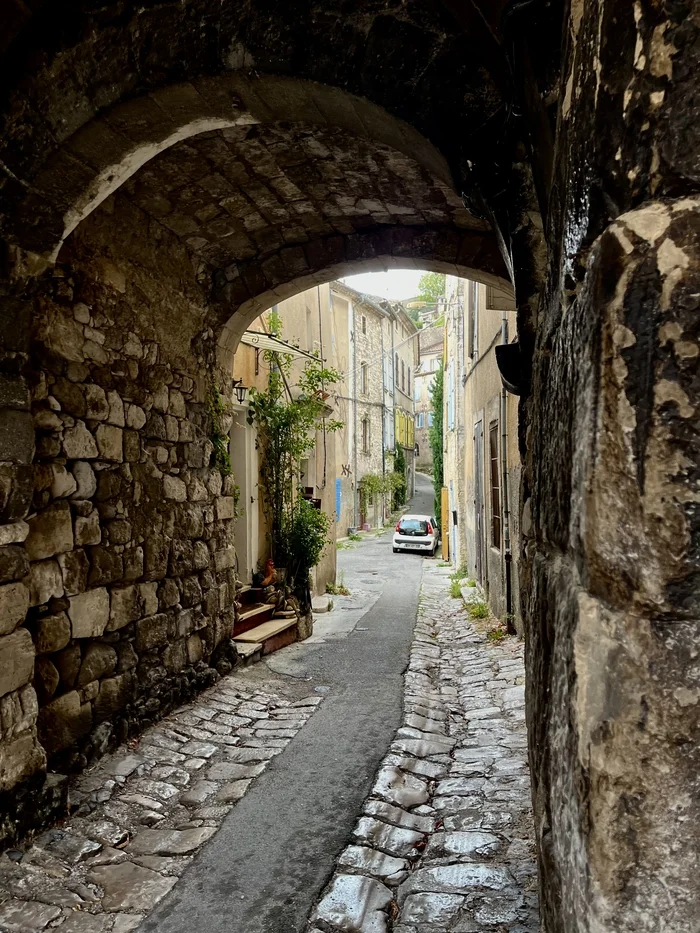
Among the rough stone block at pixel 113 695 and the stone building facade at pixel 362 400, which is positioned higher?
the stone building facade at pixel 362 400

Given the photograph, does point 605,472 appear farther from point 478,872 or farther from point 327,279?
point 327,279

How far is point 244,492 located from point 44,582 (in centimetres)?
402

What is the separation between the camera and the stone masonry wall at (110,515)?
3.28 meters

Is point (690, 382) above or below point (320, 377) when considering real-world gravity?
below

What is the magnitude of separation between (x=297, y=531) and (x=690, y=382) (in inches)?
276

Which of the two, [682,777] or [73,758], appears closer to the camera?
[682,777]

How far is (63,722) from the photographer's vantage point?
3.42 meters

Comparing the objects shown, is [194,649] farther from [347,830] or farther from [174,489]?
[347,830]

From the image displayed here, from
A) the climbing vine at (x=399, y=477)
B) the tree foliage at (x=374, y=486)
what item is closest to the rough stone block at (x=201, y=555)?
the tree foliage at (x=374, y=486)

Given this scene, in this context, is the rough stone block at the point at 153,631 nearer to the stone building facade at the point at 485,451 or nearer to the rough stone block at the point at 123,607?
the rough stone block at the point at 123,607

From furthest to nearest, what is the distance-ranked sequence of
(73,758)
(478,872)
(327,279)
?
(327,279) → (73,758) → (478,872)

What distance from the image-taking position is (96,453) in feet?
12.4

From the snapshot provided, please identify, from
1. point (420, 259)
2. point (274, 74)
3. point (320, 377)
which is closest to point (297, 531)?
point (320, 377)

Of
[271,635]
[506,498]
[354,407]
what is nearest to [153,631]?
[271,635]
